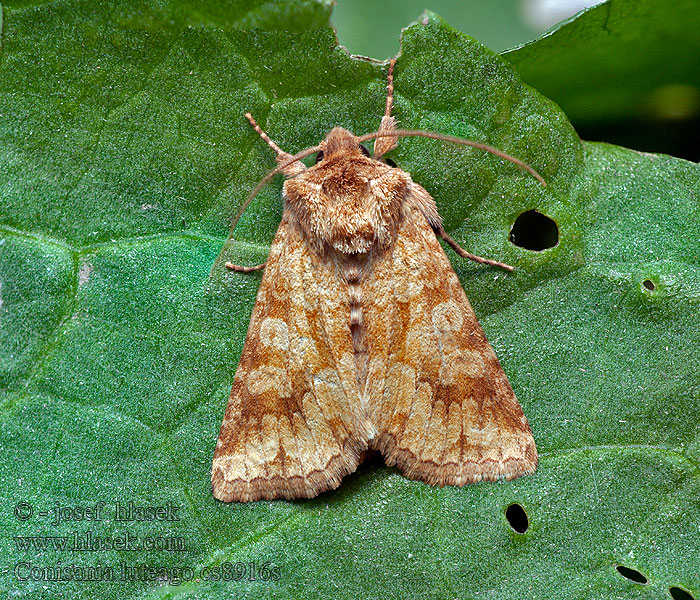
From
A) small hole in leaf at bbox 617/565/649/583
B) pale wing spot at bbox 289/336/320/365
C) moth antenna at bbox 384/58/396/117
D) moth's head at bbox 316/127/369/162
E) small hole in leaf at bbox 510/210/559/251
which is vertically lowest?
small hole in leaf at bbox 617/565/649/583

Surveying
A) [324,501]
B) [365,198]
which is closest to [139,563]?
[324,501]

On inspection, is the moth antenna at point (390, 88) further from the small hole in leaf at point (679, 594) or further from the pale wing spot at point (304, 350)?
the small hole in leaf at point (679, 594)

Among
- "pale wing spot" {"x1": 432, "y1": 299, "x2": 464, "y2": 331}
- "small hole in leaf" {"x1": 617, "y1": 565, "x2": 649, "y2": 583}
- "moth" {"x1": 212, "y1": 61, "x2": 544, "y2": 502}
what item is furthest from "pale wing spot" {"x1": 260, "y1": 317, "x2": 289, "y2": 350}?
"small hole in leaf" {"x1": 617, "y1": 565, "x2": 649, "y2": 583}

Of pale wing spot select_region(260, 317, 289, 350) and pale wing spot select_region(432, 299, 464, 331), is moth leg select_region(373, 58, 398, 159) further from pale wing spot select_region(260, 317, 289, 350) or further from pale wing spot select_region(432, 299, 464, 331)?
pale wing spot select_region(260, 317, 289, 350)

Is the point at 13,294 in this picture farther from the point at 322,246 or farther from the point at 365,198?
the point at 365,198

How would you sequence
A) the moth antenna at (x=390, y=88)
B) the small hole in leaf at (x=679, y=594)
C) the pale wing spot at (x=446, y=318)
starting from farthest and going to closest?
the moth antenna at (x=390, y=88) → the pale wing spot at (x=446, y=318) → the small hole in leaf at (x=679, y=594)

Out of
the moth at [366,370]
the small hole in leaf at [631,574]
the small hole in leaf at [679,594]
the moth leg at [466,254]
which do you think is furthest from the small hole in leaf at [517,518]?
the moth leg at [466,254]

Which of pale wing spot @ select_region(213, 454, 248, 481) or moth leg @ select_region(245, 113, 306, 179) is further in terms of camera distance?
moth leg @ select_region(245, 113, 306, 179)

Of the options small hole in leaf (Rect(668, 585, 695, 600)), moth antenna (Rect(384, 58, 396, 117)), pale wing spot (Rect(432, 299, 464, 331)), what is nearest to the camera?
small hole in leaf (Rect(668, 585, 695, 600))
